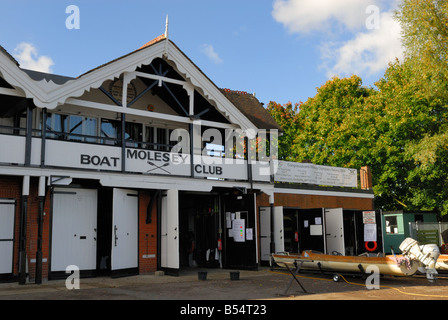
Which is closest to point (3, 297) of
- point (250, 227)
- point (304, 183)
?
point (250, 227)

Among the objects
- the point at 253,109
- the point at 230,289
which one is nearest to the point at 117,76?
the point at 230,289

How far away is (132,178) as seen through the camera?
14.8 m

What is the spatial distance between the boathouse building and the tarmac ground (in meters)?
1.05

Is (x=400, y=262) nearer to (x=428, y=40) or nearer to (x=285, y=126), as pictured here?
(x=428, y=40)

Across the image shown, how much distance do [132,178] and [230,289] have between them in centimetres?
522

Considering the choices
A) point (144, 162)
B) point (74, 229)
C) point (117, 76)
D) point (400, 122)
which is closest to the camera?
point (74, 229)

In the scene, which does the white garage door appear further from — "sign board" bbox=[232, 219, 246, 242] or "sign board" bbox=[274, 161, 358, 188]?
"sign board" bbox=[274, 161, 358, 188]

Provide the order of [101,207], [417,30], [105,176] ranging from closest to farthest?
1. [105,176]
2. [101,207]
3. [417,30]

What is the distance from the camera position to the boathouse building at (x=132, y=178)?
13.3m

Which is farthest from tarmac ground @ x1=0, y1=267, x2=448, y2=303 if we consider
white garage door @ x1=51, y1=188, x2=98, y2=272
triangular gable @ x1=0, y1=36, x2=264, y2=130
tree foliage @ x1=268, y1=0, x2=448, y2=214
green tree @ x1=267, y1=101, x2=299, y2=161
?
green tree @ x1=267, y1=101, x2=299, y2=161

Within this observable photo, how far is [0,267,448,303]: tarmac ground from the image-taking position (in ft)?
32.9

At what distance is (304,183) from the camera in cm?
2092
